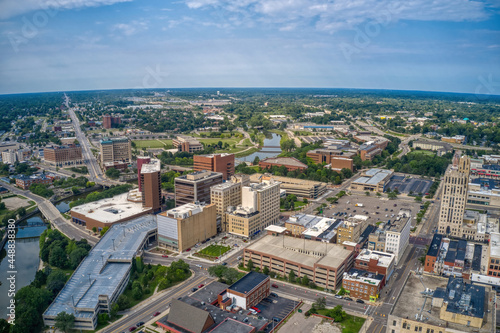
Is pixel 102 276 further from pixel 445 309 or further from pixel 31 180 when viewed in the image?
pixel 31 180

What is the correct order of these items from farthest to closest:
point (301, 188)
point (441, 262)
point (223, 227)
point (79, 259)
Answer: point (301, 188)
point (223, 227)
point (79, 259)
point (441, 262)

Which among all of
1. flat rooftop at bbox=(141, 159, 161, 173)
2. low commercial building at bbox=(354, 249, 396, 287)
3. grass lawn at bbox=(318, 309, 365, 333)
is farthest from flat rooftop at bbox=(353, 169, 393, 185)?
grass lawn at bbox=(318, 309, 365, 333)

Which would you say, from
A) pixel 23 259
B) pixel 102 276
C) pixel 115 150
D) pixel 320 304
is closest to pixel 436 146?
pixel 115 150

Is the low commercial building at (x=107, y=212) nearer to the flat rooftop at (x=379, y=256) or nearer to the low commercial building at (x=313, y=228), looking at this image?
the low commercial building at (x=313, y=228)

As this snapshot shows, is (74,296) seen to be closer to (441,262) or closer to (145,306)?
(145,306)

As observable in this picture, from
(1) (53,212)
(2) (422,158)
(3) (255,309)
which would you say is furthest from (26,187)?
(2) (422,158)

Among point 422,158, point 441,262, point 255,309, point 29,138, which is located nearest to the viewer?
point 255,309
